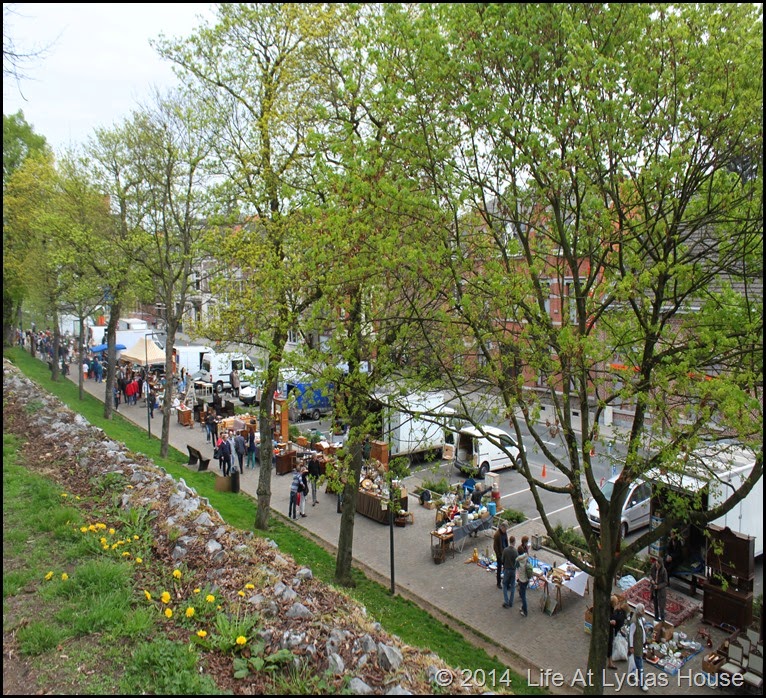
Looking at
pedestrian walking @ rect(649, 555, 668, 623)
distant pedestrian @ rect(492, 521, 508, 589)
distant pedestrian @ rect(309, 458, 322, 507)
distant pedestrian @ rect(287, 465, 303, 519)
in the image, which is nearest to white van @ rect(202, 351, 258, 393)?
distant pedestrian @ rect(309, 458, 322, 507)

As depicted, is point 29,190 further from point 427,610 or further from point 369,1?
point 427,610

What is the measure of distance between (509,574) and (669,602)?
3695mm

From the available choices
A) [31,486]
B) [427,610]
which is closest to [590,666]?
[427,610]

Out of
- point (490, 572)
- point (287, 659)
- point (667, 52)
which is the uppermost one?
point (667, 52)

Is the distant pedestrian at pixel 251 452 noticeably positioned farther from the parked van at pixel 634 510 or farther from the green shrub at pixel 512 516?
the parked van at pixel 634 510

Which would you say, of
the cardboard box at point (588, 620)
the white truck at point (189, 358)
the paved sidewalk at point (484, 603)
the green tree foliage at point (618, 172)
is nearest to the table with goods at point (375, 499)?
the paved sidewalk at point (484, 603)

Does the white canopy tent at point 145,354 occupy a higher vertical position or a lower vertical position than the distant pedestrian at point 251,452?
higher

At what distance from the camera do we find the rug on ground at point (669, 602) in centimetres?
1165

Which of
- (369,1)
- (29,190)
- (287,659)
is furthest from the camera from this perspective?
(29,190)

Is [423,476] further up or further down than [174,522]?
further down

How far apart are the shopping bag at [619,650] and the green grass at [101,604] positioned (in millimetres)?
1863

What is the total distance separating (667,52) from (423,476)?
55.1 ft

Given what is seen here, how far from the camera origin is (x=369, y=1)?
448 inches

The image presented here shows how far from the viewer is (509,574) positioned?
1187 cm
